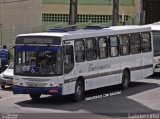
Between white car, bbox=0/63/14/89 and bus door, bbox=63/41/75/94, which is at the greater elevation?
bus door, bbox=63/41/75/94

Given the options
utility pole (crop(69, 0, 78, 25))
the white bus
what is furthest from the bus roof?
utility pole (crop(69, 0, 78, 25))

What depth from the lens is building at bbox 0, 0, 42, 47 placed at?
122 feet

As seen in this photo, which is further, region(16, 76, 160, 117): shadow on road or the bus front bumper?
the bus front bumper

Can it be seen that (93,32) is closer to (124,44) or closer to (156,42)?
(124,44)

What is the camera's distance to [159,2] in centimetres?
5178

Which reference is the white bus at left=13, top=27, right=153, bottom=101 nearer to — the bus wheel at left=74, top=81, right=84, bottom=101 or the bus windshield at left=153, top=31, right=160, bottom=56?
the bus wheel at left=74, top=81, right=84, bottom=101

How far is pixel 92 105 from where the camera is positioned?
19062 millimetres

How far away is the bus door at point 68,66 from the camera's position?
758 inches

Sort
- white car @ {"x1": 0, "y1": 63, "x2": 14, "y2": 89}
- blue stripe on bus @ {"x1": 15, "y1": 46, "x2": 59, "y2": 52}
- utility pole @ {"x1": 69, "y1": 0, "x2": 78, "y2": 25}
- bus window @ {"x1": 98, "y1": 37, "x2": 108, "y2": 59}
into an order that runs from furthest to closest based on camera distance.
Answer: utility pole @ {"x1": 69, "y1": 0, "x2": 78, "y2": 25}, white car @ {"x1": 0, "y1": 63, "x2": 14, "y2": 89}, bus window @ {"x1": 98, "y1": 37, "x2": 108, "y2": 59}, blue stripe on bus @ {"x1": 15, "y1": 46, "x2": 59, "y2": 52}

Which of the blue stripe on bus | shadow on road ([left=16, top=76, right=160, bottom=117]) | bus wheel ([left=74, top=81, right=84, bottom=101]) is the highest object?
the blue stripe on bus

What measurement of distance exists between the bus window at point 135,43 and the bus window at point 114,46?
1325 millimetres

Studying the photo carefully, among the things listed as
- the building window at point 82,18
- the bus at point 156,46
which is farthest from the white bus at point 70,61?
the building window at point 82,18

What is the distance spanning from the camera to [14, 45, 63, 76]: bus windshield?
19062mm

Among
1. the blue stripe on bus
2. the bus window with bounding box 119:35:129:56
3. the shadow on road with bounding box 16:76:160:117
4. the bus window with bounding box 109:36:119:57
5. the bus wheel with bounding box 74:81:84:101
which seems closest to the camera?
the shadow on road with bounding box 16:76:160:117
